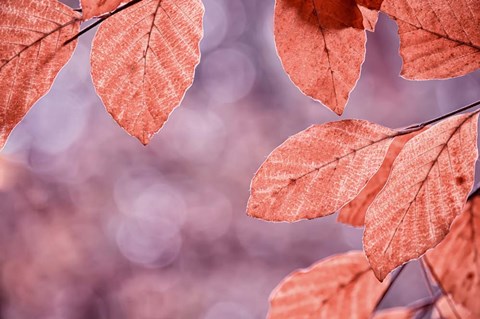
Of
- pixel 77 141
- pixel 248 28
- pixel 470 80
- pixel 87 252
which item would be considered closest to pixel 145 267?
pixel 87 252

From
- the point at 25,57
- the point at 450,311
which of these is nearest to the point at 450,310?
the point at 450,311

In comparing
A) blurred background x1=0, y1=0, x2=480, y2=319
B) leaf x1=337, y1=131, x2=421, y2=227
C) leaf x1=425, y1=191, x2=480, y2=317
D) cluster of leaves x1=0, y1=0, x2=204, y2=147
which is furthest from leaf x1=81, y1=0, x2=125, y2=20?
blurred background x1=0, y1=0, x2=480, y2=319

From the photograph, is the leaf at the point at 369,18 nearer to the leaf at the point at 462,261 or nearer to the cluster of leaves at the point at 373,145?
the cluster of leaves at the point at 373,145

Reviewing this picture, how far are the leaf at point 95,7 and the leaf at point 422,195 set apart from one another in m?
0.21

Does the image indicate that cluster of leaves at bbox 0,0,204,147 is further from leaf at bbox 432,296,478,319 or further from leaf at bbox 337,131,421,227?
leaf at bbox 432,296,478,319

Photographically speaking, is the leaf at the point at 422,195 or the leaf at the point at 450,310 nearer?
the leaf at the point at 422,195

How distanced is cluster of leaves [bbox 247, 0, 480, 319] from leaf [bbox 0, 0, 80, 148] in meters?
0.15

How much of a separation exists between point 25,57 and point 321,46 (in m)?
0.19

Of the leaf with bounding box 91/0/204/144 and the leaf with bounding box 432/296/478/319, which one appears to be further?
the leaf with bounding box 432/296/478/319

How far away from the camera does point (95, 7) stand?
1.01 ft

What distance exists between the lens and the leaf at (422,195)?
1.09 feet

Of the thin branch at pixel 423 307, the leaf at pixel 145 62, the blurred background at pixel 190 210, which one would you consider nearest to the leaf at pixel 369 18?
the leaf at pixel 145 62

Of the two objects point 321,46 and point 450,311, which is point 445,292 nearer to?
point 450,311

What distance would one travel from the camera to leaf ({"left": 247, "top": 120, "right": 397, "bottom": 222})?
0.35m
